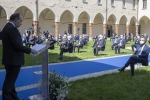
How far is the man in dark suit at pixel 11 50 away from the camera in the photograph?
3746 mm

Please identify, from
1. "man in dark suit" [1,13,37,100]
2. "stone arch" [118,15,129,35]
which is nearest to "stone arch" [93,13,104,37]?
"stone arch" [118,15,129,35]

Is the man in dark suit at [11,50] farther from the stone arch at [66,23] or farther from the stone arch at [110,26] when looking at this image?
the stone arch at [110,26]

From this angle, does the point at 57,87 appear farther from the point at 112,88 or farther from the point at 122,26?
the point at 122,26

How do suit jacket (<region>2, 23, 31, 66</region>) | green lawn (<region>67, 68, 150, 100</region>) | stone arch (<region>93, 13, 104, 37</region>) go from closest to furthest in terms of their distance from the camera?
suit jacket (<region>2, 23, 31, 66</region>) < green lawn (<region>67, 68, 150, 100</region>) < stone arch (<region>93, 13, 104, 37</region>)

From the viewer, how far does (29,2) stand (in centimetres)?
2297

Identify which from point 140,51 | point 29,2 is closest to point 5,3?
point 29,2

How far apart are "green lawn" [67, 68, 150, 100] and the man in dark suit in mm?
1450

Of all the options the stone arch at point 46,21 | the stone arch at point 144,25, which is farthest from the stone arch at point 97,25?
the stone arch at point 144,25

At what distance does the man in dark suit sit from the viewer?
3.75 m

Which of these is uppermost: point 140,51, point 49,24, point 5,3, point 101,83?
point 5,3

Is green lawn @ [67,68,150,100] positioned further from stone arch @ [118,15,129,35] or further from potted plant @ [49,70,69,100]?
stone arch @ [118,15,129,35]

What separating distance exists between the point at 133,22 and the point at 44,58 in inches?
1428

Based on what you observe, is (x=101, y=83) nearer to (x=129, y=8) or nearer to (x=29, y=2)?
(x=29, y=2)

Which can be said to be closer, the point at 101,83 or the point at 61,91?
the point at 61,91
